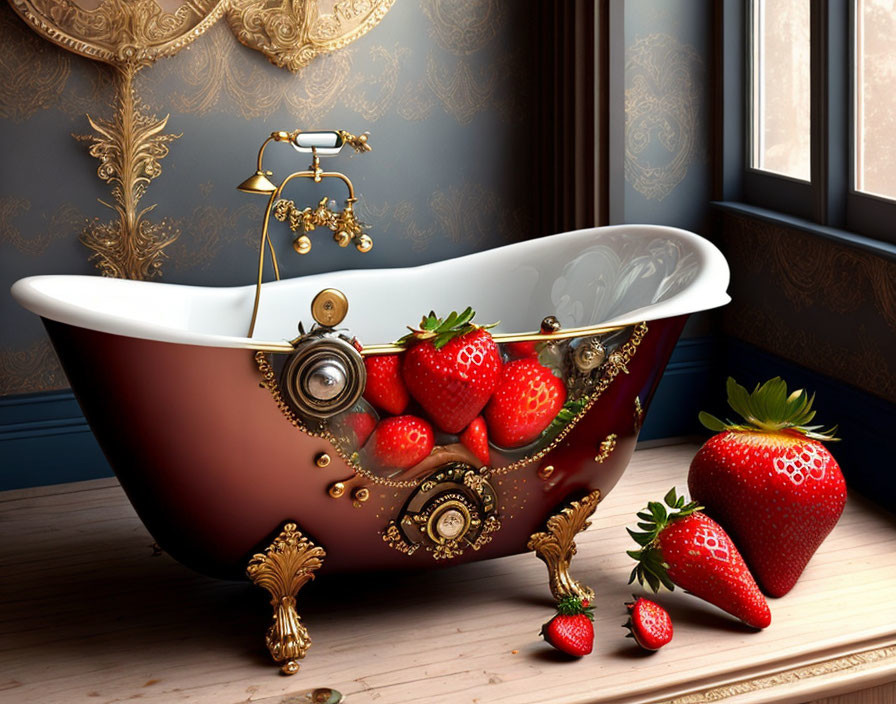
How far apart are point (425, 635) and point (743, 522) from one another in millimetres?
651

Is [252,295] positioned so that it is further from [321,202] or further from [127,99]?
[127,99]

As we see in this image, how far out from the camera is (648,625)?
1938 mm

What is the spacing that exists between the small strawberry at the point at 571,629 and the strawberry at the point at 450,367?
40cm

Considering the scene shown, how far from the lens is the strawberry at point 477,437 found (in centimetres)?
195

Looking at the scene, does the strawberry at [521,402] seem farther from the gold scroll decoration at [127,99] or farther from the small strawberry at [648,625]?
the gold scroll decoration at [127,99]

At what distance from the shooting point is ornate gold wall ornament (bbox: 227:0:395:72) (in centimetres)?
288

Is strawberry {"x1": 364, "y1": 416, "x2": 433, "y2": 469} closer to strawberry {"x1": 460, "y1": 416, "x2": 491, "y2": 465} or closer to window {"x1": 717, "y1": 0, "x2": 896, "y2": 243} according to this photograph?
strawberry {"x1": 460, "y1": 416, "x2": 491, "y2": 465}

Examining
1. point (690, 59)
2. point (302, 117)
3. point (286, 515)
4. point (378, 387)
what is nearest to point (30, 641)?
point (286, 515)

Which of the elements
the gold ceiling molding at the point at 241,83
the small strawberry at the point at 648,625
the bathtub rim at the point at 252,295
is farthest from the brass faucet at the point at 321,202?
the small strawberry at the point at 648,625

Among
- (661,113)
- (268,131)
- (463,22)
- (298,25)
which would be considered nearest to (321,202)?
(268,131)

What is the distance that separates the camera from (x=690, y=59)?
3.07 meters

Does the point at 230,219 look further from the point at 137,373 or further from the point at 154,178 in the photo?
the point at 137,373

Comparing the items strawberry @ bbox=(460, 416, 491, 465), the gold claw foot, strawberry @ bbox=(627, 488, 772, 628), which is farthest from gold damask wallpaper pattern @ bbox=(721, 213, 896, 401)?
strawberry @ bbox=(460, 416, 491, 465)

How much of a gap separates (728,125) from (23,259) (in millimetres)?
1972
